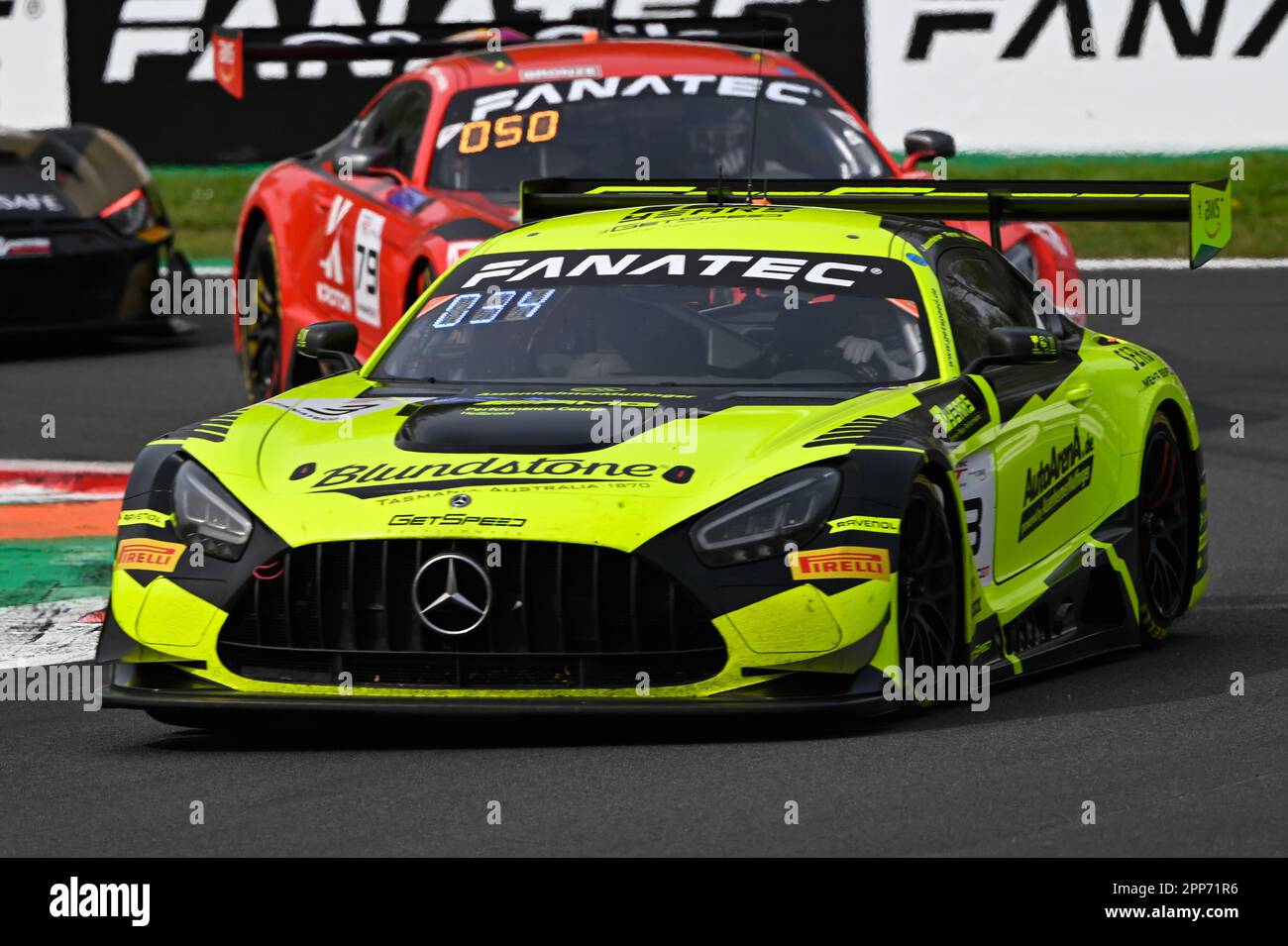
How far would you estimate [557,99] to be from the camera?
12844 mm

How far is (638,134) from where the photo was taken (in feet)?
41.6

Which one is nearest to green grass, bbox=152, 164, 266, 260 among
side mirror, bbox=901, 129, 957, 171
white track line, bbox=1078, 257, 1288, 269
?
white track line, bbox=1078, 257, 1288, 269

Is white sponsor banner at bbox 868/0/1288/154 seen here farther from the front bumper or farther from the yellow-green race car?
the front bumper

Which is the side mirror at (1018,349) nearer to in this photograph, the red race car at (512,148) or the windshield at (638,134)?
the red race car at (512,148)

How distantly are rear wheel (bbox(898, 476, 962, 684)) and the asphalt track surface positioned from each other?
18 cm

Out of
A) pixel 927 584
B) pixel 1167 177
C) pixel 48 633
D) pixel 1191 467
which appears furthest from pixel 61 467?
pixel 1167 177

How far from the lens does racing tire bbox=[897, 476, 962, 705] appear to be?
7039 millimetres

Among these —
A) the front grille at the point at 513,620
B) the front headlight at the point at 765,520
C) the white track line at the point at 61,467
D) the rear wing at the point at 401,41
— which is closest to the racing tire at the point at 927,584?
the front headlight at the point at 765,520

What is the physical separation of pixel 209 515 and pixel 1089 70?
14.8 metres

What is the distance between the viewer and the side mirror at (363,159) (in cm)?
1260

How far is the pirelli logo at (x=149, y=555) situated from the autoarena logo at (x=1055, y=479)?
2.31 m

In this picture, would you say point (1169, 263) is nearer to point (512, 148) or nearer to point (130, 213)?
point (130, 213)
